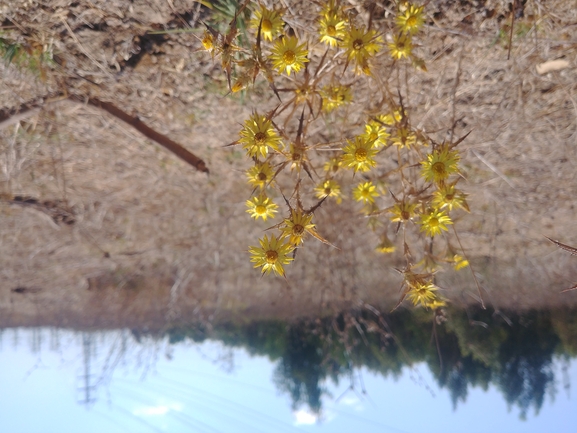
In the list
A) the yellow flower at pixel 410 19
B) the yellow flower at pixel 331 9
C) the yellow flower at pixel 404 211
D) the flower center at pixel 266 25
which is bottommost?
the yellow flower at pixel 404 211

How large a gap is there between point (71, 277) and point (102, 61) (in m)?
1.41

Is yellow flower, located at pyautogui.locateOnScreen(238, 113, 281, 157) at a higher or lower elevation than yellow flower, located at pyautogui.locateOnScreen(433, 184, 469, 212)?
higher

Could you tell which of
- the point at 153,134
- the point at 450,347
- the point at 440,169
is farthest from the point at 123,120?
the point at 450,347

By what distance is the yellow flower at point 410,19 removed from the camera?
3.02 feet

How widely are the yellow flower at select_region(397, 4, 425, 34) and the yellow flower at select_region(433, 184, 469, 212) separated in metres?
0.42

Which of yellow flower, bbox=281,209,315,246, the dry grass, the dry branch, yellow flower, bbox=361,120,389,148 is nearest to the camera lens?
yellow flower, bbox=281,209,315,246

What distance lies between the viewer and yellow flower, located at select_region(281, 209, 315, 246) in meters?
0.75

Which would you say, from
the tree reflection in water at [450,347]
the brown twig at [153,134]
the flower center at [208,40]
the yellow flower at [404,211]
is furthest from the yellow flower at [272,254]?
the tree reflection in water at [450,347]

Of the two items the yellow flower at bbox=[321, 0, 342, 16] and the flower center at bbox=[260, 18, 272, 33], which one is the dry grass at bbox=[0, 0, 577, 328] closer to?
the yellow flower at bbox=[321, 0, 342, 16]

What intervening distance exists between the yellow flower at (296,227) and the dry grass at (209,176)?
561 mm

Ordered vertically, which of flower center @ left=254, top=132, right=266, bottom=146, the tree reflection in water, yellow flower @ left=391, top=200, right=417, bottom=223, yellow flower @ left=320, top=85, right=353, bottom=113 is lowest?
the tree reflection in water

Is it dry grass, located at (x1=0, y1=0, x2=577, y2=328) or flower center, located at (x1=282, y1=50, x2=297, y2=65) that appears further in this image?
dry grass, located at (x1=0, y1=0, x2=577, y2=328)

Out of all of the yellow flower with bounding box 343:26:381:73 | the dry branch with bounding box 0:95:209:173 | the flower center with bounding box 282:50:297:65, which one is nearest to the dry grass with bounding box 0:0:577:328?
the dry branch with bounding box 0:95:209:173

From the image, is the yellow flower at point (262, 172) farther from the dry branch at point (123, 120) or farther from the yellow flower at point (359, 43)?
the dry branch at point (123, 120)
